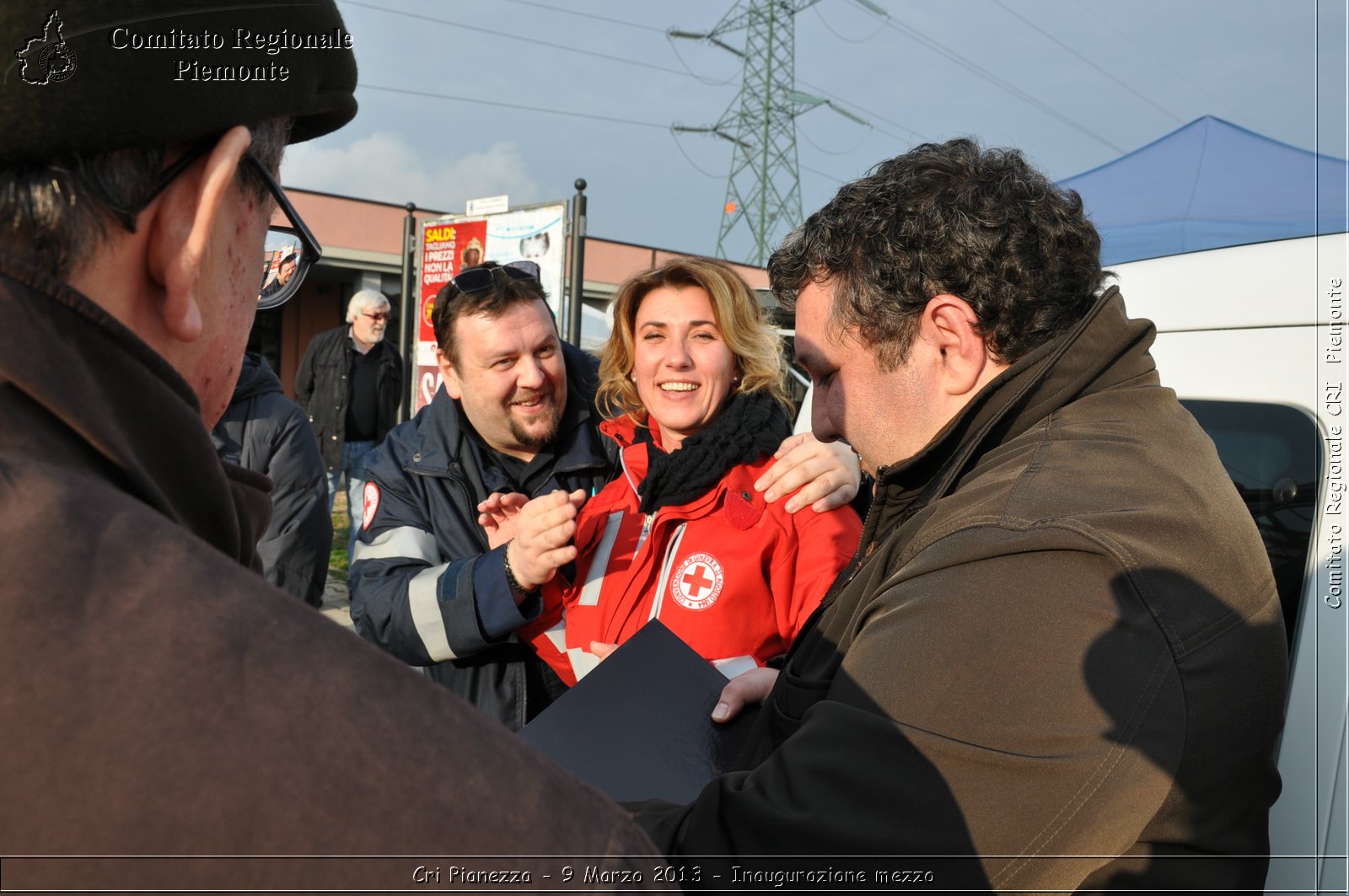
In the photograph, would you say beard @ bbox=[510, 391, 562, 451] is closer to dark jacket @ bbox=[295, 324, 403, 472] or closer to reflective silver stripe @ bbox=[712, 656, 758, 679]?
reflective silver stripe @ bbox=[712, 656, 758, 679]

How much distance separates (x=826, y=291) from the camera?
1817 millimetres

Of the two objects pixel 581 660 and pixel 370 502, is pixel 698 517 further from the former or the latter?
pixel 370 502

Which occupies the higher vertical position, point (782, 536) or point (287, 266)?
point (287, 266)

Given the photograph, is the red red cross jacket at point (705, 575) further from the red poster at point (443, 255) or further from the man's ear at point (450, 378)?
the red poster at point (443, 255)

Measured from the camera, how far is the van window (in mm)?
1896

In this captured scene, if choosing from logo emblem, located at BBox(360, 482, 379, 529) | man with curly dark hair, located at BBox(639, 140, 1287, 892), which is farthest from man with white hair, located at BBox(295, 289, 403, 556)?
man with curly dark hair, located at BBox(639, 140, 1287, 892)

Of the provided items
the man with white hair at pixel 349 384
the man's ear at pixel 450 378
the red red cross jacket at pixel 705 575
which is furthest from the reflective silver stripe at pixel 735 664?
the man with white hair at pixel 349 384

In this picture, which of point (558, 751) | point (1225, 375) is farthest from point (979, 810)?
point (1225, 375)

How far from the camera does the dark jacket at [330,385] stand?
780 cm

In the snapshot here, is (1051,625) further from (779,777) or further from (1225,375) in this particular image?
(1225,375)

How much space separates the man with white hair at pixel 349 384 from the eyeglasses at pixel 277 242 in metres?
6.55

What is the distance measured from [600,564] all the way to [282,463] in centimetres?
218

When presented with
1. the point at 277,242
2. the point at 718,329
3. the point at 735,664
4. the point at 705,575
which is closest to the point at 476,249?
the point at 718,329

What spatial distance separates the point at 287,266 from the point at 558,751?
85 cm
